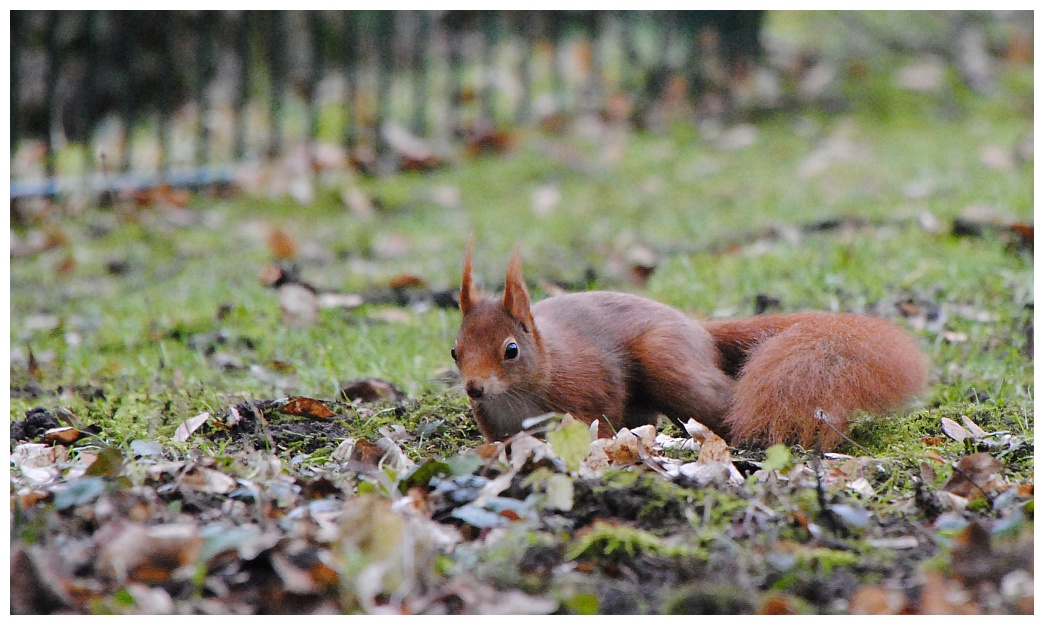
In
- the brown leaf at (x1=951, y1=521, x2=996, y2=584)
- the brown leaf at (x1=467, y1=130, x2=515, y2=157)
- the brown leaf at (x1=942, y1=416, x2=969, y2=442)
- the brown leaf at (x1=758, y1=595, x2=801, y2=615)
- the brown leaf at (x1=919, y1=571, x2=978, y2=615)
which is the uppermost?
the brown leaf at (x1=467, y1=130, x2=515, y2=157)

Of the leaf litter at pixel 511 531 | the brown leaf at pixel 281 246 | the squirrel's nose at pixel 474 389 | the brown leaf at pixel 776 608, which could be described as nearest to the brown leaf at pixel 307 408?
the leaf litter at pixel 511 531

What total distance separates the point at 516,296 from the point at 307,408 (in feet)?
2.47

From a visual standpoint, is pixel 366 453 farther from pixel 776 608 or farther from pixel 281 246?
pixel 281 246

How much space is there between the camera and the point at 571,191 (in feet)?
23.3

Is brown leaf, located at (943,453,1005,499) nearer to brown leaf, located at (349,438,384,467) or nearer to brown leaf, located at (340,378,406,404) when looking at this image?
brown leaf, located at (349,438,384,467)

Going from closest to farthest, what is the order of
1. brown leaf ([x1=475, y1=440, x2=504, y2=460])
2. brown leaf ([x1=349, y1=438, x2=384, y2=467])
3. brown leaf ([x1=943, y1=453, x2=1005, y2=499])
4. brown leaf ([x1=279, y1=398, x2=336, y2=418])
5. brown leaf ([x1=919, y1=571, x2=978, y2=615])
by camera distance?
brown leaf ([x1=919, y1=571, x2=978, y2=615])
brown leaf ([x1=943, y1=453, x2=1005, y2=499])
brown leaf ([x1=475, y1=440, x2=504, y2=460])
brown leaf ([x1=349, y1=438, x2=384, y2=467])
brown leaf ([x1=279, y1=398, x2=336, y2=418])

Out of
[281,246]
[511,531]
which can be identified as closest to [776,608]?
[511,531]

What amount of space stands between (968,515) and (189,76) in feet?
21.7

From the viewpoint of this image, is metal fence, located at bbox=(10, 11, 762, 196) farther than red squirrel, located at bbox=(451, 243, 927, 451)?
Yes

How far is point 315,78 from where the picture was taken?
7613mm

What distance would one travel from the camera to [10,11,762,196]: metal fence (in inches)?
282

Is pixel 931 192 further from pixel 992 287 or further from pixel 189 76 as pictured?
pixel 189 76

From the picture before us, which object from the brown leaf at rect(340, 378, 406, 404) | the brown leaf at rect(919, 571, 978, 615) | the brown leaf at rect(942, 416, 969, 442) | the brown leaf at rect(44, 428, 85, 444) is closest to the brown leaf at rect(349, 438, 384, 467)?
the brown leaf at rect(340, 378, 406, 404)

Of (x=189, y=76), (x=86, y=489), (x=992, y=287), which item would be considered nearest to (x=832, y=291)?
(x=992, y=287)
